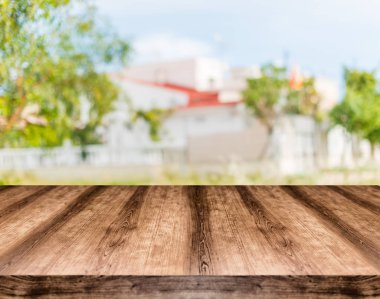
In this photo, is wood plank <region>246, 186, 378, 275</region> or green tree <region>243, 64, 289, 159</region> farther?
green tree <region>243, 64, 289, 159</region>

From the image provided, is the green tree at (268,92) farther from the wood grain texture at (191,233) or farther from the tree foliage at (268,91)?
the wood grain texture at (191,233)

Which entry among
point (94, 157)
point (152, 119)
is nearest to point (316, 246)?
point (94, 157)

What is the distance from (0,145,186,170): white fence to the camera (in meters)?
11.2

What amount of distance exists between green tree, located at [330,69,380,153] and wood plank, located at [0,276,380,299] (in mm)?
9748

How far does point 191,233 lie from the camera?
1.31 metres

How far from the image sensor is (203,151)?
11.3m

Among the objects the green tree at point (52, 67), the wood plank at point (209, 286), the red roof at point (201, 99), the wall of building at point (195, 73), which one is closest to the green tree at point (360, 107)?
the red roof at point (201, 99)

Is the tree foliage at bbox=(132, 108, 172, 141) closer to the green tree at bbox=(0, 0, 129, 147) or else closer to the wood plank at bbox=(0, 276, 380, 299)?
the green tree at bbox=(0, 0, 129, 147)

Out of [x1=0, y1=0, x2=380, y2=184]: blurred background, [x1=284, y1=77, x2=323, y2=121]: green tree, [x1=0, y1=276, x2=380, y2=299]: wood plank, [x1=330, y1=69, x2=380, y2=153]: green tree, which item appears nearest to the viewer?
[x1=0, y1=276, x2=380, y2=299]: wood plank

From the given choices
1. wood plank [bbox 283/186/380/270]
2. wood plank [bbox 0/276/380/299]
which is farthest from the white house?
wood plank [bbox 0/276/380/299]

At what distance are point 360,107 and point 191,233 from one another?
964 cm

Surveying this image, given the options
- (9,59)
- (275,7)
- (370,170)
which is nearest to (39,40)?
(9,59)

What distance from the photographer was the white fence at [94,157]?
11.2 m

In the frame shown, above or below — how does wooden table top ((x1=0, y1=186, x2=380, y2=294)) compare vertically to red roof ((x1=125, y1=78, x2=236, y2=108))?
below
